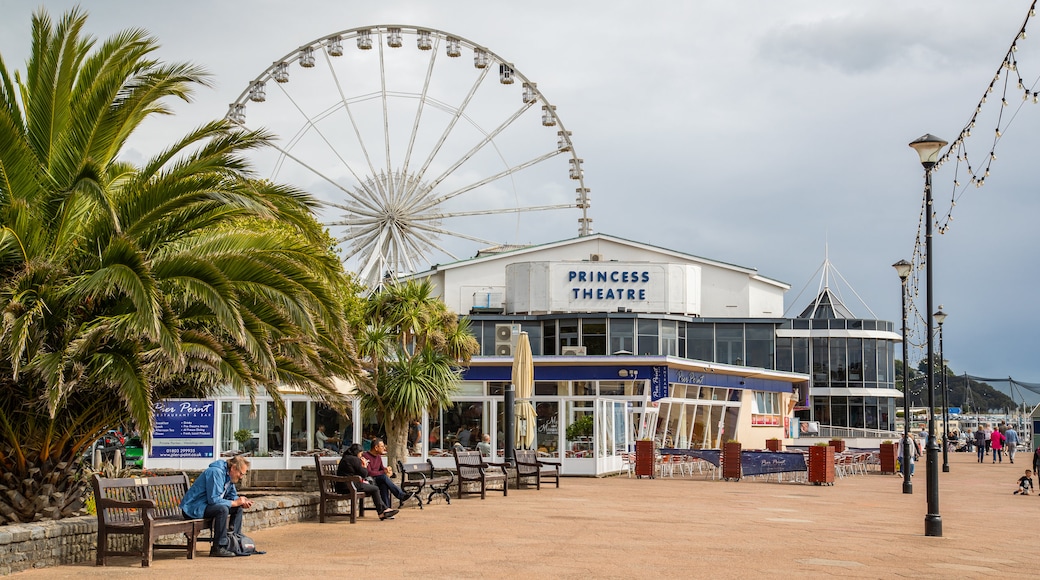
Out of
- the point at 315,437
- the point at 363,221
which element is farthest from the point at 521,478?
the point at 363,221

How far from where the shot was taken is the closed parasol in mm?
28344

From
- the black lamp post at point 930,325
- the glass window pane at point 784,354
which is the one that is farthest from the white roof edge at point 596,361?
the glass window pane at point 784,354

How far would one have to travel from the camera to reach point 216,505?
11.8 metres

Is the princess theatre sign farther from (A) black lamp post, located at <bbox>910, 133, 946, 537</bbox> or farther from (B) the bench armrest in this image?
(B) the bench armrest

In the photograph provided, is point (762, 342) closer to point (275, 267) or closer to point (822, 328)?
point (822, 328)

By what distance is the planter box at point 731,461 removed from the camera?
27.4 metres

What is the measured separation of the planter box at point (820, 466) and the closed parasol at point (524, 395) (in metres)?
6.87

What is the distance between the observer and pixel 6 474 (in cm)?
1180

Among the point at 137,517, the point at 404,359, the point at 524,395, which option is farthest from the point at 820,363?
the point at 137,517

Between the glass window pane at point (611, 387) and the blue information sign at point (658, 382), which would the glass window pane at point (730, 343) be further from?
the blue information sign at point (658, 382)

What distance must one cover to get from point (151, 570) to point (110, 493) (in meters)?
1.02

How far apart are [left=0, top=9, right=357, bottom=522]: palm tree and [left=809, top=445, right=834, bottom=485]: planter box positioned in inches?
631

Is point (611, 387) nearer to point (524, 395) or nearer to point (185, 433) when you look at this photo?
point (524, 395)

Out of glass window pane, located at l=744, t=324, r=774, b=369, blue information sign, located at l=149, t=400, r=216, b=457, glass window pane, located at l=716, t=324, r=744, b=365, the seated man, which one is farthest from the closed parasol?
glass window pane, located at l=744, t=324, r=774, b=369
